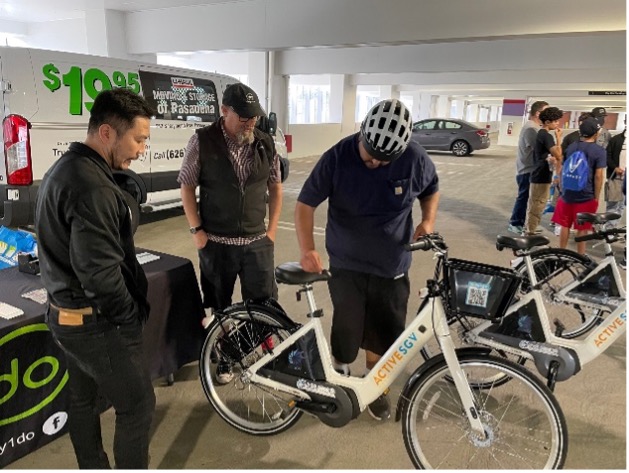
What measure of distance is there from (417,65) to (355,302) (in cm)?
1225

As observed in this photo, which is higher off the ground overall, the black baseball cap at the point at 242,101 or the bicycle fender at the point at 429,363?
the black baseball cap at the point at 242,101

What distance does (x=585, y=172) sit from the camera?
4516 mm

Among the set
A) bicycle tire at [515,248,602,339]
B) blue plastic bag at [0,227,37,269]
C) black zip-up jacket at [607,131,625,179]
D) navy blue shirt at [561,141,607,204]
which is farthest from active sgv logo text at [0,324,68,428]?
black zip-up jacket at [607,131,625,179]

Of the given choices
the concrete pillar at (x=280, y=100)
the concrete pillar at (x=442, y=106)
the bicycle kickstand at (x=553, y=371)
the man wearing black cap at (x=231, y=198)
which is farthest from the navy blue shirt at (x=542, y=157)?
the concrete pillar at (x=442, y=106)

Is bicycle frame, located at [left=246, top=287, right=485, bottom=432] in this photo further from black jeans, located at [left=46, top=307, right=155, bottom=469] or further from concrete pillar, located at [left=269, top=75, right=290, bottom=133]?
concrete pillar, located at [left=269, top=75, right=290, bottom=133]

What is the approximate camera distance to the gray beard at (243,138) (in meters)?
2.53

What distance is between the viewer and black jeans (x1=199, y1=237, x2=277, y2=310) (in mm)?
2635

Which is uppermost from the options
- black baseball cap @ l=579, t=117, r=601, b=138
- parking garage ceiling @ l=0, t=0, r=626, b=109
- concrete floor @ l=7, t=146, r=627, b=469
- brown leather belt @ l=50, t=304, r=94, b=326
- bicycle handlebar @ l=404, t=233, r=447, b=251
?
parking garage ceiling @ l=0, t=0, r=626, b=109

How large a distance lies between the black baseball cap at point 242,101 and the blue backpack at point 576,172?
3.43 meters

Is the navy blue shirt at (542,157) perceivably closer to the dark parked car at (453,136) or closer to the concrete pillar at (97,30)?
the concrete pillar at (97,30)

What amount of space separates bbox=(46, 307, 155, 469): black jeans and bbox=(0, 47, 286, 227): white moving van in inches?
80.0

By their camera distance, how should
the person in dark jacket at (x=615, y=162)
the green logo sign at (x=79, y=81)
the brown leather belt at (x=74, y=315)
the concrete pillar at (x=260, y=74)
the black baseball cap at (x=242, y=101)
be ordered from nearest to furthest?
the brown leather belt at (x=74, y=315) < the black baseball cap at (x=242, y=101) < the green logo sign at (x=79, y=81) < the person in dark jacket at (x=615, y=162) < the concrete pillar at (x=260, y=74)

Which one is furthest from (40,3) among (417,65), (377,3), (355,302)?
(355,302)

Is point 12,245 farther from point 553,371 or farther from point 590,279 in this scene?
point 590,279
